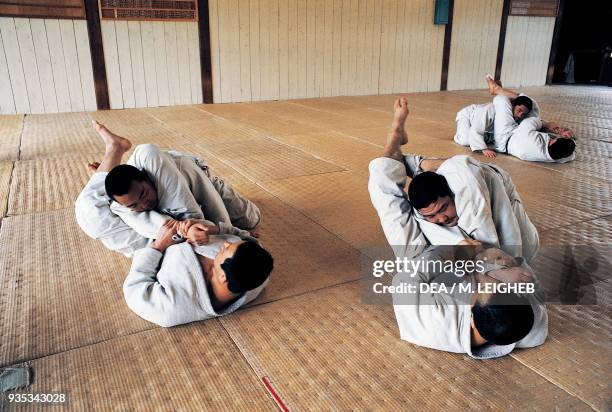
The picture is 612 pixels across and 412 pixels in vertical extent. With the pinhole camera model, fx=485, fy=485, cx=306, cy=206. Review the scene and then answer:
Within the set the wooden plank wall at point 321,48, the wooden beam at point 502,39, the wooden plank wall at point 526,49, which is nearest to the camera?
the wooden plank wall at point 321,48

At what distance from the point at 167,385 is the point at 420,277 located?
0.99 m

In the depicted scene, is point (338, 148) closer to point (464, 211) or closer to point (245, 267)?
point (464, 211)

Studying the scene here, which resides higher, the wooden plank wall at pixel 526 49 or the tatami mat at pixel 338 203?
the wooden plank wall at pixel 526 49

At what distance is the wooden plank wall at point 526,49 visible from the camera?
34.1 ft

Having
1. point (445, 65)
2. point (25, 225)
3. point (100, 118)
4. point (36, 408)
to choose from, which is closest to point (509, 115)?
point (25, 225)

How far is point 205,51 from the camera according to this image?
7328 mm

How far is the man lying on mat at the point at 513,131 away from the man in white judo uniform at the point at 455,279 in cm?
243

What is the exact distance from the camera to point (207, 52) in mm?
7348

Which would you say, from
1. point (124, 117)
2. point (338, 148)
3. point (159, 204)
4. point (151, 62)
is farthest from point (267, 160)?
point (151, 62)

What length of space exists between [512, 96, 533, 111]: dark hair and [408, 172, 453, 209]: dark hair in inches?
118

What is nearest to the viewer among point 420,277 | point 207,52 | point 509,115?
point 420,277

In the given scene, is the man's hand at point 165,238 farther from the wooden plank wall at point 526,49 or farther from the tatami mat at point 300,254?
the wooden plank wall at point 526,49

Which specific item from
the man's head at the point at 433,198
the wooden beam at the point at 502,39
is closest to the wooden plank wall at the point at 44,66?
the man's head at the point at 433,198

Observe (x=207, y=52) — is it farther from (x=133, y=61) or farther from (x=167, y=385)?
(x=167, y=385)
